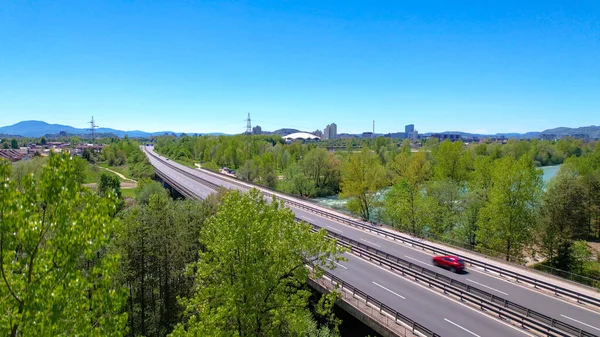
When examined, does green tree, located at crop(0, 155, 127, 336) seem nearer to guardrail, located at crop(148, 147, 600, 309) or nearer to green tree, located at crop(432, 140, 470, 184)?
guardrail, located at crop(148, 147, 600, 309)

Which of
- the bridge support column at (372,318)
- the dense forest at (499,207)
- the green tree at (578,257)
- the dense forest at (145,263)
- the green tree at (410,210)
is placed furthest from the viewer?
the green tree at (410,210)

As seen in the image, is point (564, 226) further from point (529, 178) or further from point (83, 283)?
point (83, 283)

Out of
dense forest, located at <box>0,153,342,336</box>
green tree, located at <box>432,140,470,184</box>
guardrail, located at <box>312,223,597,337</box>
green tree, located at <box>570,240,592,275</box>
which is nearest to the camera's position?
dense forest, located at <box>0,153,342,336</box>

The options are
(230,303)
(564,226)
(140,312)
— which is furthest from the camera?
(564,226)

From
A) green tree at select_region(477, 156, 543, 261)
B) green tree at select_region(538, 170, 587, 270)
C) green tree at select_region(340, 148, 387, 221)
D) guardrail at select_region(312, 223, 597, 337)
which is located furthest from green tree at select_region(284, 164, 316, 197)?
guardrail at select_region(312, 223, 597, 337)

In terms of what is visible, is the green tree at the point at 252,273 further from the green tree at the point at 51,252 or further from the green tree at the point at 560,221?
the green tree at the point at 560,221

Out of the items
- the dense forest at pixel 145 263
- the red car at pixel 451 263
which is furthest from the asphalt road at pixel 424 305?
the red car at pixel 451 263

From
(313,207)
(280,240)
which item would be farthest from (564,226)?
(280,240)
